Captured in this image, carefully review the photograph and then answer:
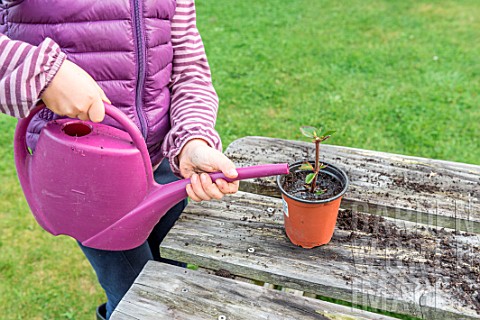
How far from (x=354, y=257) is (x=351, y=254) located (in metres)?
0.01

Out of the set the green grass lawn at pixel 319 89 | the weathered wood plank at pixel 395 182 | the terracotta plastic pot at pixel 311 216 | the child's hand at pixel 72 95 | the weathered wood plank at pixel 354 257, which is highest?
the child's hand at pixel 72 95

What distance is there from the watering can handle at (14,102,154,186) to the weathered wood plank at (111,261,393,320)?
26 cm

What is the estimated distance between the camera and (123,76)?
4.08 ft

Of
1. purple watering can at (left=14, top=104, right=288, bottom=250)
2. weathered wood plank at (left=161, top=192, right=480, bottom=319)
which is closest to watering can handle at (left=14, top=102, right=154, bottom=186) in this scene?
purple watering can at (left=14, top=104, right=288, bottom=250)

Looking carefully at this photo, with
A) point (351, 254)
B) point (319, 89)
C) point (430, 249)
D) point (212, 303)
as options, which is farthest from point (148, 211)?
point (319, 89)

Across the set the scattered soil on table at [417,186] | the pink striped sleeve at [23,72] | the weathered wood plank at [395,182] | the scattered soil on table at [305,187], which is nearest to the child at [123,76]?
the pink striped sleeve at [23,72]

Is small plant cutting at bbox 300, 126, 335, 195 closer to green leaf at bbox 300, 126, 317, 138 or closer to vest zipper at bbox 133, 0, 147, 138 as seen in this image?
green leaf at bbox 300, 126, 317, 138

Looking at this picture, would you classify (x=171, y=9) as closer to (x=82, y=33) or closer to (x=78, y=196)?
(x=82, y=33)

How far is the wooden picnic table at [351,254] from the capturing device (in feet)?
3.62

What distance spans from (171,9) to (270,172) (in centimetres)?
53

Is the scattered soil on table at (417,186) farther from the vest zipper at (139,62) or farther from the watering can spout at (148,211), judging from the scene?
the vest zipper at (139,62)

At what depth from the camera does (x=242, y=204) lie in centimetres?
142

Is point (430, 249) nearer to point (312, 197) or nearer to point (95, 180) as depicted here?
point (312, 197)

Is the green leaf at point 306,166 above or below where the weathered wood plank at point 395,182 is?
above
